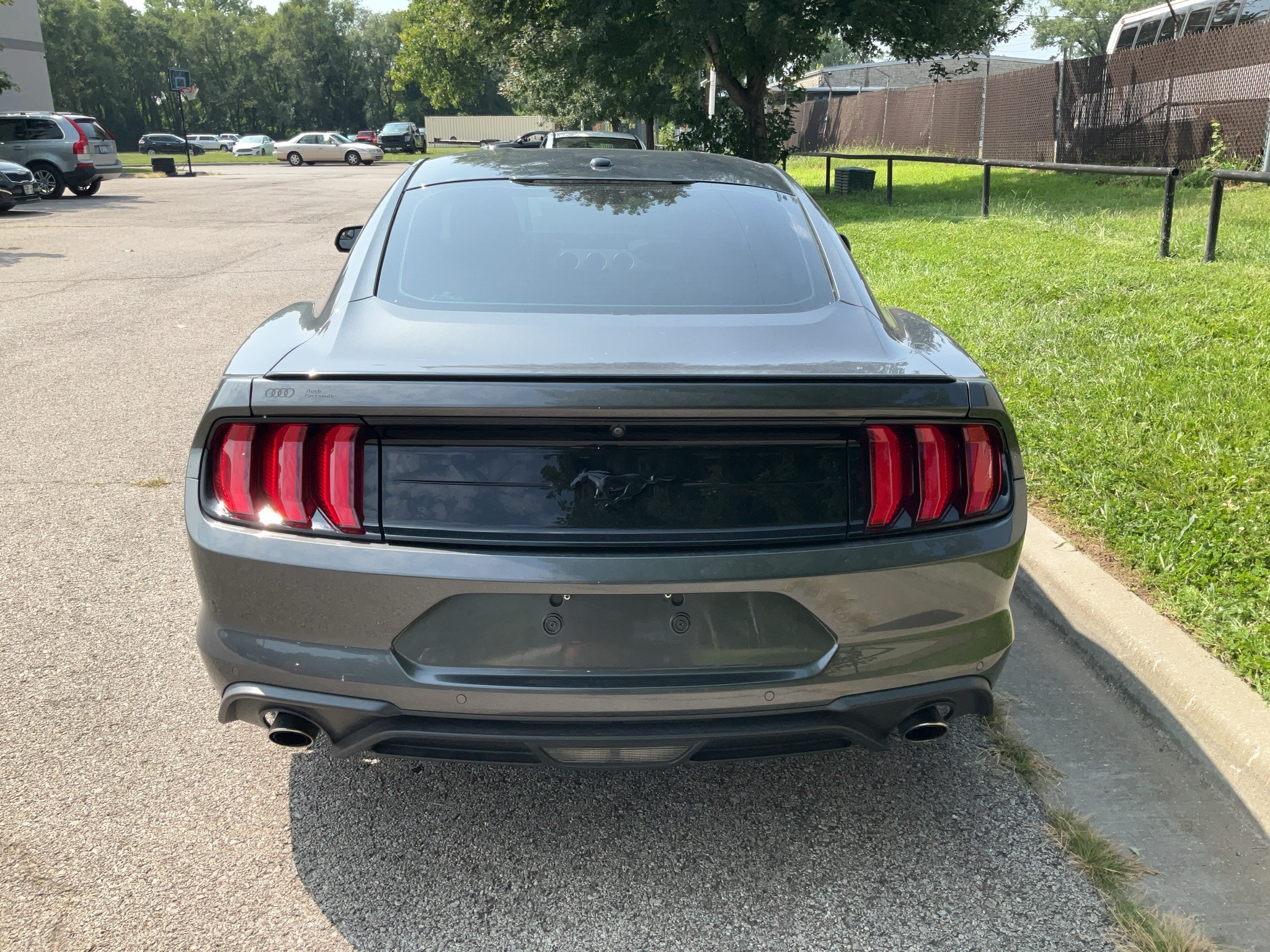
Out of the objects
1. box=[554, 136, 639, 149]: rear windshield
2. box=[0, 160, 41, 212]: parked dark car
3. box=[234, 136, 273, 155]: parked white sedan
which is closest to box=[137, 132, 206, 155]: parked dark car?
box=[234, 136, 273, 155]: parked white sedan

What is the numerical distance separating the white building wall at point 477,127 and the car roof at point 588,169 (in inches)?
2893

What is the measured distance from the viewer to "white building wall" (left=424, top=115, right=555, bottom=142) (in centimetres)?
7562

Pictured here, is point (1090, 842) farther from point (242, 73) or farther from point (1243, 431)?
point (242, 73)

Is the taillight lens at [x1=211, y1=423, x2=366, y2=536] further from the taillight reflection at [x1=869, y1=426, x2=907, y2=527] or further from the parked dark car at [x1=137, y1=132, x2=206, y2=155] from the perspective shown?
the parked dark car at [x1=137, y1=132, x2=206, y2=155]

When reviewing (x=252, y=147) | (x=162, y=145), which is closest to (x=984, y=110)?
(x=252, y=147)

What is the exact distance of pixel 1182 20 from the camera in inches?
867

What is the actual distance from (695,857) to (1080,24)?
4472 inches

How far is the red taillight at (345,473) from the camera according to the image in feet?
7.70

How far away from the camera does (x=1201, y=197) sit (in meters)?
14.5

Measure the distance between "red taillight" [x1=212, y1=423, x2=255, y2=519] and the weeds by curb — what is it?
1902mm

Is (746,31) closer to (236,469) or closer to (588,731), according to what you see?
(236,469)

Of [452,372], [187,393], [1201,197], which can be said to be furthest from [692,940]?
[1201,197]

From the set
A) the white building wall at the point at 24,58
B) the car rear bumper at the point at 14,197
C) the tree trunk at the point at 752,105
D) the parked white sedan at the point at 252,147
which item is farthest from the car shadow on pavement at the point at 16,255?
the parked white sedan at the point at 252,147

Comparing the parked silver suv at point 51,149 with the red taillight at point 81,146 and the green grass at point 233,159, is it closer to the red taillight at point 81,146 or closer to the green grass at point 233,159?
the red taillight at point 81,146
